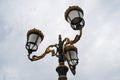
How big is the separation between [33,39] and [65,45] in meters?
1.07

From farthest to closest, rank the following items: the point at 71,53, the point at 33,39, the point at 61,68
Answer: the point at 33,39 < the point at 71,53 < the point at 61,68

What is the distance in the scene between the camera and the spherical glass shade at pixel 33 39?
1291 centimetres

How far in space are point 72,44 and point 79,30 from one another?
52cm

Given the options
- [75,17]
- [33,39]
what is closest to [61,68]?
[33,39]

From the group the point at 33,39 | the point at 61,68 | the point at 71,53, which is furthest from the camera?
the point at 33,39

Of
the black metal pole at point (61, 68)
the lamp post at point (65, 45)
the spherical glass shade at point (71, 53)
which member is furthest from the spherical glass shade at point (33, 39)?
the spherical glass shade at point (71, 53)

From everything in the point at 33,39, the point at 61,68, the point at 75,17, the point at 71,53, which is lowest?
the point at 61,68

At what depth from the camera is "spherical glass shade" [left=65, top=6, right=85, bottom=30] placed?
503 inches

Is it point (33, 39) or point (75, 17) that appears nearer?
point (75, 17)

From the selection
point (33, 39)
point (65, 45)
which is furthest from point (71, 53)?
point (33, 39)

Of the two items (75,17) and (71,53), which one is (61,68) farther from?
(75,17)

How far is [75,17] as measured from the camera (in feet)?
41.9

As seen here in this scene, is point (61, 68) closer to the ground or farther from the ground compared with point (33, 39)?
closer to the ground

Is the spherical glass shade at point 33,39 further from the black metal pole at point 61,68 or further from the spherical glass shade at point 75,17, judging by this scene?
the spherical glass shade at point 75,17
